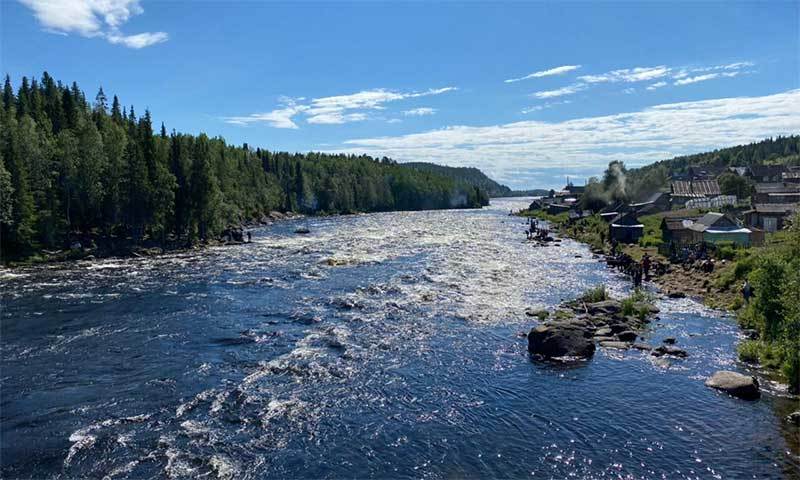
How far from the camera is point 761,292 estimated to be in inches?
1127

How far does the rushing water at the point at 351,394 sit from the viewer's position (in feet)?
63.8

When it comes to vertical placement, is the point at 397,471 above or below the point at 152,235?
below

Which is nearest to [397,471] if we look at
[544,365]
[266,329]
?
[544,365]

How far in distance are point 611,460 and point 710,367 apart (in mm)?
13142

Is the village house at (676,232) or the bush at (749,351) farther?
the village house at (676,232)

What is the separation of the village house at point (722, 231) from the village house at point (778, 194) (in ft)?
140

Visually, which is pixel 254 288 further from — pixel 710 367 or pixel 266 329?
pixel 710 367

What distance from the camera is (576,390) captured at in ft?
85.9

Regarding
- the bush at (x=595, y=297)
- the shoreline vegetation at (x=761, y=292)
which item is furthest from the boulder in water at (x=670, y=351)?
the bush at (x=595, y=297)

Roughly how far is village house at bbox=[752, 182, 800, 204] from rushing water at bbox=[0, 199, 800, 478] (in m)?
81.2

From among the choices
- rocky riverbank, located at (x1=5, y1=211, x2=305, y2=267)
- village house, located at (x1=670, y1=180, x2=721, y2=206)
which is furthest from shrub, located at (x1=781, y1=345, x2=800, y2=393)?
village house, located at (x1=670, y1=180, x2=721, y2=206)

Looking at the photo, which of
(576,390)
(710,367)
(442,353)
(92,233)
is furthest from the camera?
(92,233)

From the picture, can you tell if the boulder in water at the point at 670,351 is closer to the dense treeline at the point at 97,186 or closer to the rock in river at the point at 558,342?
the rock in river at the point at 558,342

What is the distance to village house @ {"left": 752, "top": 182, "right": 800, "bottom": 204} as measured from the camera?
10551 centimetres
